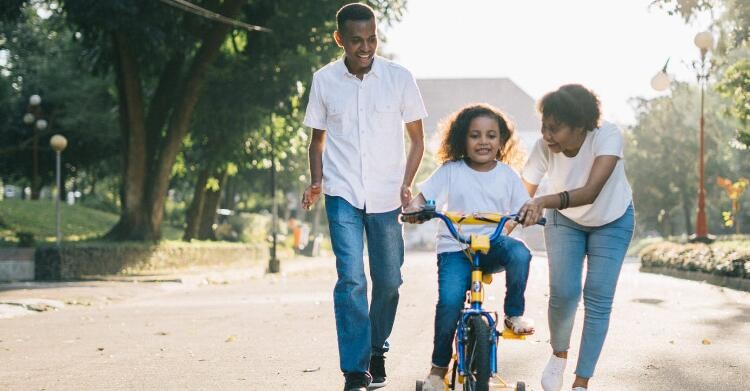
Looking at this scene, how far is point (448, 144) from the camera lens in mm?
5797

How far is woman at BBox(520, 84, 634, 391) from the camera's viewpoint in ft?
18.8

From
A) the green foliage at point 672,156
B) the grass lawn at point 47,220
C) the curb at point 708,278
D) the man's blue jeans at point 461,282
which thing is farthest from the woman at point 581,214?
the green foliage at point 672,156

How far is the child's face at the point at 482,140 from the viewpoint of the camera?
566cm

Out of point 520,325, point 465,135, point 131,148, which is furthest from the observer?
point 131,148

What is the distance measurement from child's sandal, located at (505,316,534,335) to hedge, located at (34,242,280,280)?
52.4 ft

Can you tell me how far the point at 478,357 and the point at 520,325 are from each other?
48 cm

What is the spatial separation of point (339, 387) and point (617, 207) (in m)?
1.96

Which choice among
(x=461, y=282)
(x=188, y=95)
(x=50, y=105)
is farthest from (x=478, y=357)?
(x=50, y=105)

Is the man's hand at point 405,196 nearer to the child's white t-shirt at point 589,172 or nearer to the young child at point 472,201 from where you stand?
the young child at point 472,201

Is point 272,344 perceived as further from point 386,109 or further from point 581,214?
point 581,214

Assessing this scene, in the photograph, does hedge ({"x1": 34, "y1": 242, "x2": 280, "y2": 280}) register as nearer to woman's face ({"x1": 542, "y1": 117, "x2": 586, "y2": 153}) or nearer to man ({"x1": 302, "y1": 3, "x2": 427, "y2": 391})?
man ({"x1": 302, "y1": 3, "x2": 427, "y2": 391})

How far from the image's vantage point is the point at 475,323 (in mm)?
4973

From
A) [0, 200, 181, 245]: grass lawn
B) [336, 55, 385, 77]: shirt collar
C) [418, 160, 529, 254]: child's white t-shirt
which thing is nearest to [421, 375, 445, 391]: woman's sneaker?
[418, 160, 529, 254]: child's white t-shirt

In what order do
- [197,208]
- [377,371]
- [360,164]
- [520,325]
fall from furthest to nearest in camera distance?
[197,208] < [377,371] < [360,164] < [520,325]
